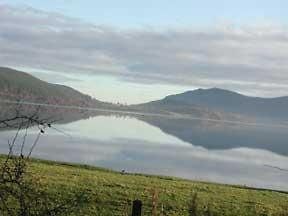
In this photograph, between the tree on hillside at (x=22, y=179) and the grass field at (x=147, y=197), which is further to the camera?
the grass field at (x=147, y=197)

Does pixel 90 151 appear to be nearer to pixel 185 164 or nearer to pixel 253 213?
pixel 185 164

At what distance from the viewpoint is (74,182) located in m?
24.4

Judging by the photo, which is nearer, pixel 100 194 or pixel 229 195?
pixel 100 194

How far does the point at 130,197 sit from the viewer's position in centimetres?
2233

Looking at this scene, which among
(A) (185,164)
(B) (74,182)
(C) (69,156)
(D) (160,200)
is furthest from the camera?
(A) (185,164)

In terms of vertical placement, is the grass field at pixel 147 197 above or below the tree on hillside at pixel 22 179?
below

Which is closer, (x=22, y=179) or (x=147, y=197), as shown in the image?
(x=22, y=179)

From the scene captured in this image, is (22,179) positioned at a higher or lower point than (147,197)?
higher

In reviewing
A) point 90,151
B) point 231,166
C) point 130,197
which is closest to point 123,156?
point 90,151

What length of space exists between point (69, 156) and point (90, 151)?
983 cm

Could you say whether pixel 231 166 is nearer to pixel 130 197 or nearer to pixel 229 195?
pixel 229 195

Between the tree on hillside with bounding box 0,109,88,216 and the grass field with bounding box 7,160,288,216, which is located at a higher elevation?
the tree on hillside with bounding box 0,109,88,216

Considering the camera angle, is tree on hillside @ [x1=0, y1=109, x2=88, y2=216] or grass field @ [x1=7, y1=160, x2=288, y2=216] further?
grass field @ [x1=7, y1=160, x2=288, y2=216]

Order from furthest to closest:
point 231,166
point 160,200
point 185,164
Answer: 1. point 231,166
2. point 185,164
3. point 160,200
